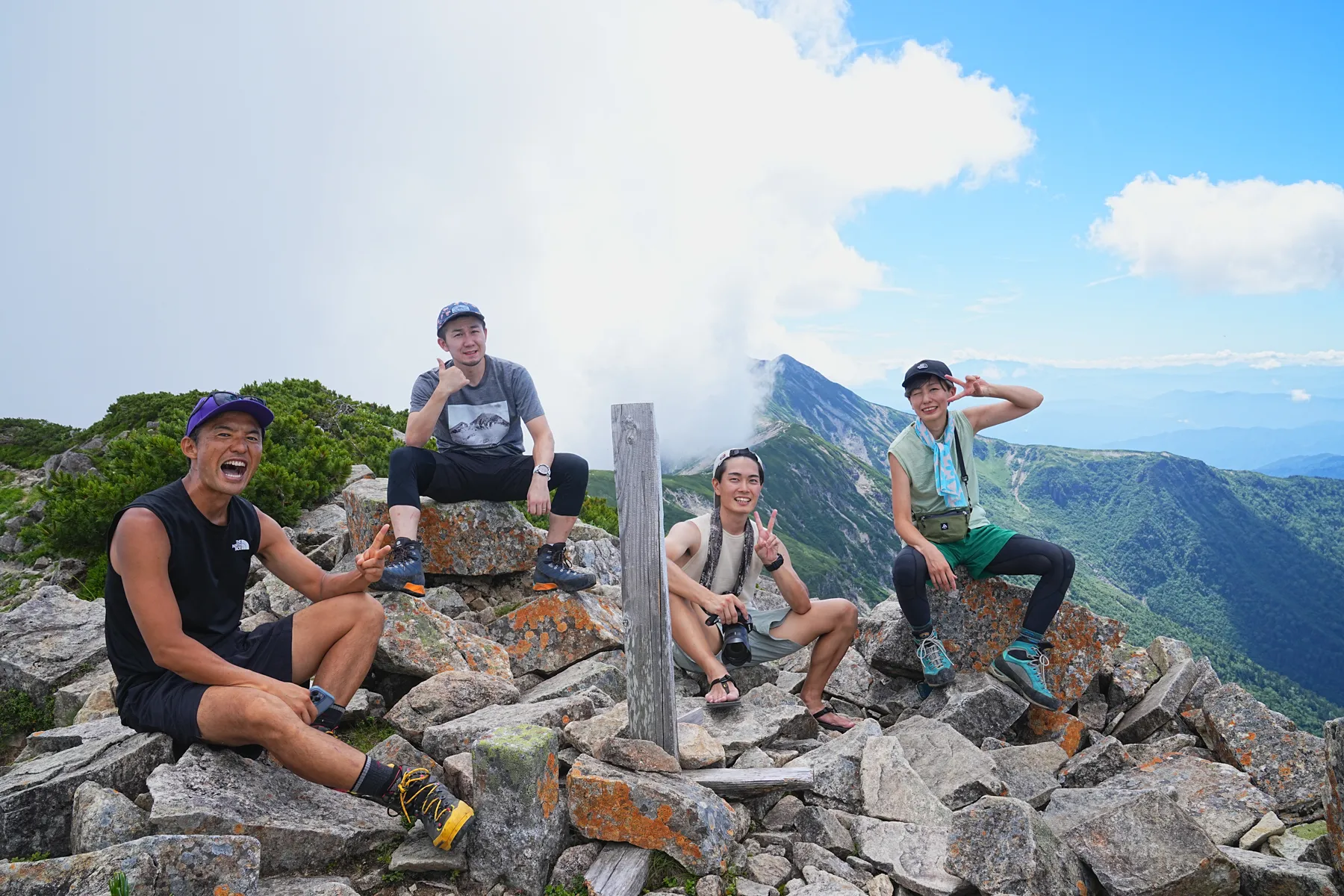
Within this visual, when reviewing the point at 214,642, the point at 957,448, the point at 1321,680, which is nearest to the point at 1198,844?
the point at 957,448

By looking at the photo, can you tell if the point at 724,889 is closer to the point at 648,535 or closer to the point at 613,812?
the point at 613,812

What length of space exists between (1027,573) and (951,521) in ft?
3.11

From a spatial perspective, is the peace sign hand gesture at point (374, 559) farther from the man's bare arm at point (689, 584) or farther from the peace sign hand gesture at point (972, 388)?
the peace sign hand gesture at point (972, 388)

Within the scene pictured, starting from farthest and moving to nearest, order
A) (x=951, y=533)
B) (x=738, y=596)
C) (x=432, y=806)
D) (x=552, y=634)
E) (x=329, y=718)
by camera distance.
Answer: (x=552, y=634) < (x=951, y=533) < (x=738, y=596) < (x=329, y=718) < (x=432, y=806)

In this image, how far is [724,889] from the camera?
16.3ft

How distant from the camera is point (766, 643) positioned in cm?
816

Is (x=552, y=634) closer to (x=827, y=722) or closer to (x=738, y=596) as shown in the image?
(x=738, y=596)

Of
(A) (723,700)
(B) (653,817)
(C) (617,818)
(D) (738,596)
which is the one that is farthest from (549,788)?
(D) (738,596)

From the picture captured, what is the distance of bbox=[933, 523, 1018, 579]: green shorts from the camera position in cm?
830

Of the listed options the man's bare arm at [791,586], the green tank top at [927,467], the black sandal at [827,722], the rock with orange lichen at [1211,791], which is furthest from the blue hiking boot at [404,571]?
the rock with orange lichen at [1211,791]

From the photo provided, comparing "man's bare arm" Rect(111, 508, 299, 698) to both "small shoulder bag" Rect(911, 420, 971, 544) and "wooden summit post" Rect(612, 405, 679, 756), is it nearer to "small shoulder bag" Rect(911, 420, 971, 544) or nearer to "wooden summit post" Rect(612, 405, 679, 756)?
"wooden summit post" Rect(612, 405, 679, 756)

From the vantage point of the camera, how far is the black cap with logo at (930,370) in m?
8.16

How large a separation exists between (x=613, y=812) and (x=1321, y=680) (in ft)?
845

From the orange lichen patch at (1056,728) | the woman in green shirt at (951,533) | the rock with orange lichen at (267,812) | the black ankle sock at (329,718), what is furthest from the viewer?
the orange lichen patch at (1056,728)
